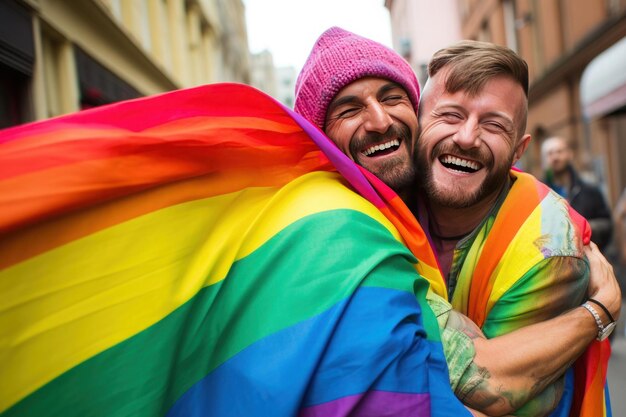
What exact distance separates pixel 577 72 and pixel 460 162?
12981mm

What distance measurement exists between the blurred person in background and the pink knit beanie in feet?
10.2

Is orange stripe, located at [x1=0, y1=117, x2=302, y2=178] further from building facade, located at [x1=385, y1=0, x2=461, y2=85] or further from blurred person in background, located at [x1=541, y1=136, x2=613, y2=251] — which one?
building facade, located at [x1=385, y1=0, x2=461, y2=85]

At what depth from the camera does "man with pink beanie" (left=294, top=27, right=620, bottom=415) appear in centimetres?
140

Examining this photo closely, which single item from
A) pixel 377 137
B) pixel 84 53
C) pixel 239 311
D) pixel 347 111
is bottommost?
pixel 239 311

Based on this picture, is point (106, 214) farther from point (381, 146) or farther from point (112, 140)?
point (381, 146)

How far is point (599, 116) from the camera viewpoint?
8.66m

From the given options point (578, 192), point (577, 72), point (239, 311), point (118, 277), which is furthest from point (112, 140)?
point (577, 72)

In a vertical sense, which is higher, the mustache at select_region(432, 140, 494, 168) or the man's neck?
the mustache at select_region(432, 140, 494, 168)

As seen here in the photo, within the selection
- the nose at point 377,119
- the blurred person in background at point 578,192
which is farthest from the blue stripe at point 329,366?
the blurred person in background at point 578,192

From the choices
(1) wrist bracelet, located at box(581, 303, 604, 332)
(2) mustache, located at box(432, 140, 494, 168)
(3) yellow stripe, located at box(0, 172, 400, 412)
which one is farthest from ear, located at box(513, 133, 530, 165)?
(3) yellow stripe, located at box(0, 172, 400, 412)

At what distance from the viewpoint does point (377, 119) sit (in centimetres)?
205

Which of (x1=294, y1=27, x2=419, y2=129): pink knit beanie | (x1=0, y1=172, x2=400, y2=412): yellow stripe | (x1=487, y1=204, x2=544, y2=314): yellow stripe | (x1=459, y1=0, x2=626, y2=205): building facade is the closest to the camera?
(x1=0, y1=172, x2=400, y2=412): yellow stripe

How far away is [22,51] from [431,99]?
5.13m

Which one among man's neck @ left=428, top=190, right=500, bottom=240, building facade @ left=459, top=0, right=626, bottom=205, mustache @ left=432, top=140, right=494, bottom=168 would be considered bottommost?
man's neck @ left=428, top=190, right=500, bottom=240
